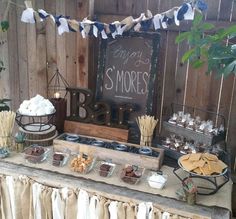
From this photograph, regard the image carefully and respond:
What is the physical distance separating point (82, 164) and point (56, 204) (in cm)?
23

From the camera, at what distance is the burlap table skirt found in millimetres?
1516

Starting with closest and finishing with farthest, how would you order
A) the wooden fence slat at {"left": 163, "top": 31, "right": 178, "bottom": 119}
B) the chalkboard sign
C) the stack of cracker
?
the stack of cracker
the chalkboard sign
the wooden fence slat at {"left": 163, "top": 31, "right": 178, "bottom": 119}

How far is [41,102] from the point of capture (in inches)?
76.2

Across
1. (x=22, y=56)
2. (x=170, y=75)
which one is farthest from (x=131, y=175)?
(x=22, y=56)

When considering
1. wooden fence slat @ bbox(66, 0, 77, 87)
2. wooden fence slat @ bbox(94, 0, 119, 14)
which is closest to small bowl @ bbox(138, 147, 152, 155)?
wooden fence slat @ bbox(66, 0, 77, 87)

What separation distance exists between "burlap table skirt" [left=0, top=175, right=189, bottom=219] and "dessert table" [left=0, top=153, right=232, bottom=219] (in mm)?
20

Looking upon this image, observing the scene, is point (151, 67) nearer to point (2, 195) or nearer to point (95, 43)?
point (95, 43)

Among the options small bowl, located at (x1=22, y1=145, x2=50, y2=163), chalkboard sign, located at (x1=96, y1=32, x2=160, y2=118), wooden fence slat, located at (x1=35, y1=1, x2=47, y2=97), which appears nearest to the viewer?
small bowl, located at (x1=22, y1=145, x2=50, y2=163)

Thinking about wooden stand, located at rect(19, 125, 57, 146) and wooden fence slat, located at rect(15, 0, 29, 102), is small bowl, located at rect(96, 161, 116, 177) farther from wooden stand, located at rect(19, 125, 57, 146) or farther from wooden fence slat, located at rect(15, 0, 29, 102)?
wooden fence slat, located at rect(15, 0, 29, 102)

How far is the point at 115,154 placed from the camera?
1788 mm

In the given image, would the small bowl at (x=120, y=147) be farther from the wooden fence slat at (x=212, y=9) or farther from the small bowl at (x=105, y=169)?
the wooden fence slat at (x=212, y=9)

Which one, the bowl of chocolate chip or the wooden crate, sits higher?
the wooden crate

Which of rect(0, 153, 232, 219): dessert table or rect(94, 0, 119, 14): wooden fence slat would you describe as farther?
rect(94, 0, 119, 14): wooden fence slat

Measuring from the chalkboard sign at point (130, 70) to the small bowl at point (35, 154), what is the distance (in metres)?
0.55
